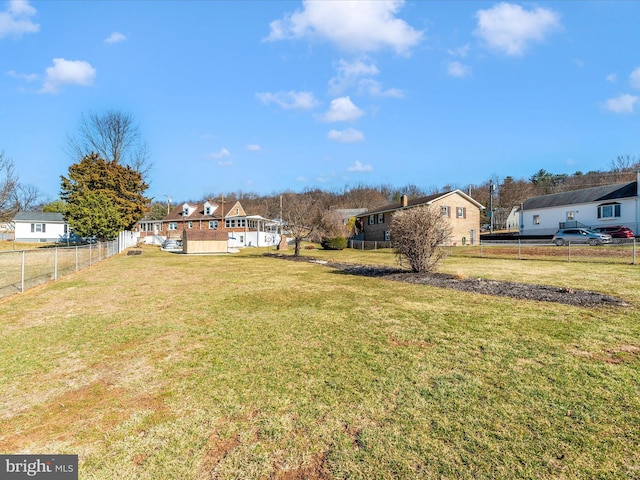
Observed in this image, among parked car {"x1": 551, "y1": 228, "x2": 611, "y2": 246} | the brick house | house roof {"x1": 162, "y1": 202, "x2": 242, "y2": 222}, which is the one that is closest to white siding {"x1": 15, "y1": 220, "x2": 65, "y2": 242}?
the brick house

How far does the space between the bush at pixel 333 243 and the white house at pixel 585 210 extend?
96.4ft

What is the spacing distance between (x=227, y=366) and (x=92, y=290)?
8.90 m

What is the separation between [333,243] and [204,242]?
1446 centimetres

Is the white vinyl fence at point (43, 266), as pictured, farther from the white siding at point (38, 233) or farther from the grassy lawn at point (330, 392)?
the white siding at point (38, 233)

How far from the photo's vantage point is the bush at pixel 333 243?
3572 cm

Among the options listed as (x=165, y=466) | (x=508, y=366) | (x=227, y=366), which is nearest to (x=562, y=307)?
(x=508, y=366)

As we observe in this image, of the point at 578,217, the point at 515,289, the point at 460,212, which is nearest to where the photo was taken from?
the point at 515,289

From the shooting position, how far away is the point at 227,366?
434 centimetres

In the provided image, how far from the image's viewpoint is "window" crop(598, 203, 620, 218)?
35206mm

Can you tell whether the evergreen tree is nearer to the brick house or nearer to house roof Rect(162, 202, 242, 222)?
the brick house

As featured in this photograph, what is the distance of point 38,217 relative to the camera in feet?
163

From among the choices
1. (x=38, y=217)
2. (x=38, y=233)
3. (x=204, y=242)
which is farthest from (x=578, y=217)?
(x=38, y=217)

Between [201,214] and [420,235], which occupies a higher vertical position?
[201,214]

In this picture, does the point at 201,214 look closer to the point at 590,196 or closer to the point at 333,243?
the point at 333,243
